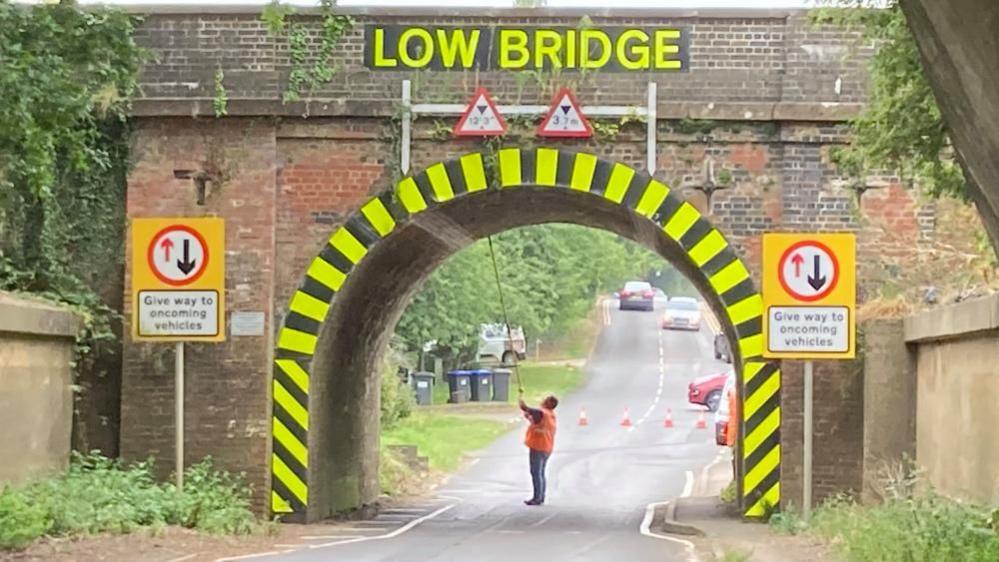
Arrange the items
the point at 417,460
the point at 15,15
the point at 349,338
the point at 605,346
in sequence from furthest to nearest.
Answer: the point at 605,346, the point at 417,460, the point at 349,338, the point at 15,15

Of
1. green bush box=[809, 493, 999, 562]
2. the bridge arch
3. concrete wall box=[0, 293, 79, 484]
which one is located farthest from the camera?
the bridge arch

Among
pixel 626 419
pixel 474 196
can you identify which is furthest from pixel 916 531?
pixel 626 419

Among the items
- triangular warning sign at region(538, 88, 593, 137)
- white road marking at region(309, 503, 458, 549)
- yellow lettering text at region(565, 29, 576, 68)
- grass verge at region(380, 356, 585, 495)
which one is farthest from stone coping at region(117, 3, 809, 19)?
grass verge at region(380, 356, 585, 495)

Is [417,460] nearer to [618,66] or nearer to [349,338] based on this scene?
[349,338]

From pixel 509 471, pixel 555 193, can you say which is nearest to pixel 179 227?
pixel 555 193

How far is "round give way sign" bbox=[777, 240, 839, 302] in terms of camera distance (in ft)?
46.6

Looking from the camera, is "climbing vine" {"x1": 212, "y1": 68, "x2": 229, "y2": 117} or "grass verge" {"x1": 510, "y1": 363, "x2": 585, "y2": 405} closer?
"climbing vine" {"x1": 212, "y1": 68, "x2": 229, "y2": 117}

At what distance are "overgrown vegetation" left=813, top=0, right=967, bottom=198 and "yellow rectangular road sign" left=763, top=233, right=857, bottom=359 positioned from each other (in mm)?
992

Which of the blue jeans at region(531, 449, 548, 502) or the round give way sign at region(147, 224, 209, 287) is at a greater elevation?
the round give way sign at region(147, 224, 209, 287)

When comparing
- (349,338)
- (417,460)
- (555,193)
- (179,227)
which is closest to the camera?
(179,227)

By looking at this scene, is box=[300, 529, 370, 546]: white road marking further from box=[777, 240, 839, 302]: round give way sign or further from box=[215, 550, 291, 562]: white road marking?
box=[777, 240, 839, 302]: round give way sign

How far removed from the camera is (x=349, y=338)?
19.2m

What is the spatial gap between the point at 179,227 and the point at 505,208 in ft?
18.1

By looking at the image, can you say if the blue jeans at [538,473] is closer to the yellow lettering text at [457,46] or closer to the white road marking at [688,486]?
the white road marking at [688,486]
